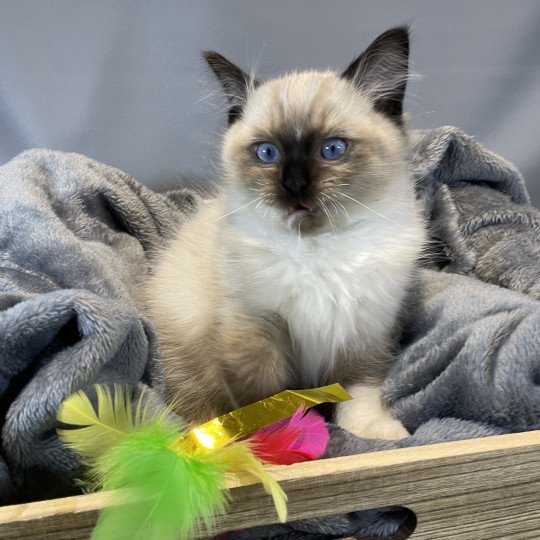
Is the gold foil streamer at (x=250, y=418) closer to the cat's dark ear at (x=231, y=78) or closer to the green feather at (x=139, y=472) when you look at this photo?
the green feather at (x=139, y=472)

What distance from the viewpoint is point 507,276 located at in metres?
1.21

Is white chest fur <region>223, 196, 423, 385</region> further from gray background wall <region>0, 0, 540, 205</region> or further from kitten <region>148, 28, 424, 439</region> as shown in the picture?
gray background wall <region>0, 0, 540, 205</region>

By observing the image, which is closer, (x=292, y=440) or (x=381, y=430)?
(x=292, y=440)

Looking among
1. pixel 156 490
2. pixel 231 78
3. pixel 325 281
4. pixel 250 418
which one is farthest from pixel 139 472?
pixel 231 78

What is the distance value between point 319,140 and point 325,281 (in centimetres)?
25

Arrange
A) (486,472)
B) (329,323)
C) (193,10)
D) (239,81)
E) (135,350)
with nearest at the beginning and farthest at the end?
(486,472)
(135,350)
(329,323)
(239,81)
(193,10)

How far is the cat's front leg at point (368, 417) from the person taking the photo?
949mm

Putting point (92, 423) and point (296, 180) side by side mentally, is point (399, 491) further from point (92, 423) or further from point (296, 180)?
point (296, 180)

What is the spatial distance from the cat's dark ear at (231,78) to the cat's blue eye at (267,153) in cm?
20

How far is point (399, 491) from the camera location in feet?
2.33

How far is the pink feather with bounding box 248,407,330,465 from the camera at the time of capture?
784 millimetres

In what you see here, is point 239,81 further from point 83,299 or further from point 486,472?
point 486,472

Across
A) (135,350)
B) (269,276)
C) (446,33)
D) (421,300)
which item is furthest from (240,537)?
(446,33)

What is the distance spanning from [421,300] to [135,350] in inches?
24.1
